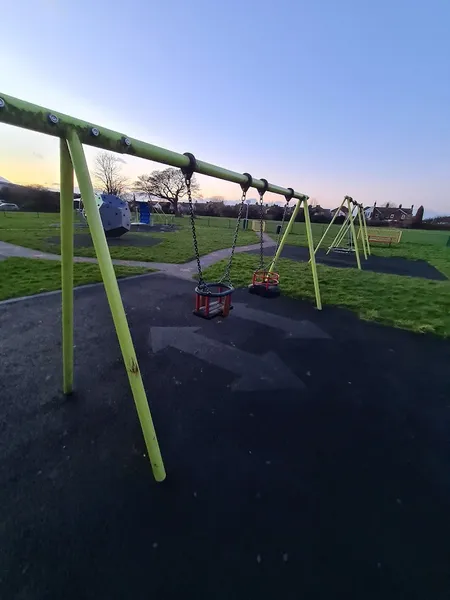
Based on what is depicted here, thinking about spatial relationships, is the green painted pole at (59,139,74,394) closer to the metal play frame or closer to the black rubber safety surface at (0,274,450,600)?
the metal play frame

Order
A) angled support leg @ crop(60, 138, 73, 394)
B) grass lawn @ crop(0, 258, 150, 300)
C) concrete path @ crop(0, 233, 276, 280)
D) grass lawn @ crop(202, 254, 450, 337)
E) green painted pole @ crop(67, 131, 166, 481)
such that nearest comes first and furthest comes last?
green painted pole @ crop(67, 131, 166, 481)
angled support leg @ crop(60, 138, 73, 394)
grass lawn @ crop(202, 254, 450, 337)
grass lawn @ crop(0, 258, 150, 300)
concrete path @ crop(0, 233, 276, 280)

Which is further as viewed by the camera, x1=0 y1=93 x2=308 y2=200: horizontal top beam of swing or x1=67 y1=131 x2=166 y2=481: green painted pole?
x1=67 y1=131 x2=166 y2=481: green painted pole

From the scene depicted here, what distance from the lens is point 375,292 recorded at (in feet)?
21.8

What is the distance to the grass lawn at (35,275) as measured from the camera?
5.32 meters

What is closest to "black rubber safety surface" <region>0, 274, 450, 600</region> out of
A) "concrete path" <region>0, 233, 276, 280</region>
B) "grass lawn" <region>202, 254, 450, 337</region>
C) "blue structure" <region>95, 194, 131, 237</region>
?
"grass lawn" <region>202, 254, 450, 337</region>

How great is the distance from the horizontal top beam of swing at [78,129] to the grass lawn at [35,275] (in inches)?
170

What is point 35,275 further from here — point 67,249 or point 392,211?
point 392,211

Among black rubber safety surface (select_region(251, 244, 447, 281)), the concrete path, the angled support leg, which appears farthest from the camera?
black rubber safety surface (select_region(251, 244, 447, 281))

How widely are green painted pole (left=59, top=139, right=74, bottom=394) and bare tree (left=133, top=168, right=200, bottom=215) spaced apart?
4838cm

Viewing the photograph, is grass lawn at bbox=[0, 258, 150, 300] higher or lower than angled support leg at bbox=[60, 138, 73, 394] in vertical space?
lower

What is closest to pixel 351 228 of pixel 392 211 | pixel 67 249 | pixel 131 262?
pixel 131 262

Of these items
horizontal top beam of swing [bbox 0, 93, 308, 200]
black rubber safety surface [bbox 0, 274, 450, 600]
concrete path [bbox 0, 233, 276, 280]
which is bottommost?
concrete path [bbox 0, 233, 276, 280]

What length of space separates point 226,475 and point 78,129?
237 centimetres

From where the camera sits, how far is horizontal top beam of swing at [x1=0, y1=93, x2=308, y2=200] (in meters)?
1.41
